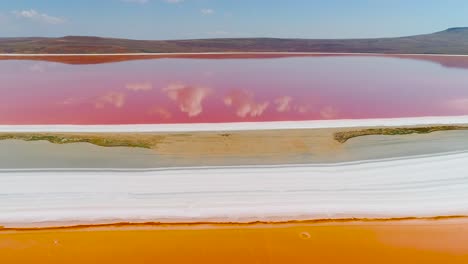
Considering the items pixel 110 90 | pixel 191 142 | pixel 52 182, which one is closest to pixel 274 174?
pixel 191 142

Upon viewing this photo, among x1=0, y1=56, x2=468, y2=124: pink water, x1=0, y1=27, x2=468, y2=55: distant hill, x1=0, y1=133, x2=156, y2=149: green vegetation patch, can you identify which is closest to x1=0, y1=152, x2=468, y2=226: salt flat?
x1=0, y1=133, x2=156, y2=149: green vegetation patch

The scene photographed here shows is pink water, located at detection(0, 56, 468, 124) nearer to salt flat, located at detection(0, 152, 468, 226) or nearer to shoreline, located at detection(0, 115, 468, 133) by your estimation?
shoreline, located at detection(0, 115, 468, 133)

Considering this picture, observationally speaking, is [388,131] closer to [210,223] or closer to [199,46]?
[210,223]

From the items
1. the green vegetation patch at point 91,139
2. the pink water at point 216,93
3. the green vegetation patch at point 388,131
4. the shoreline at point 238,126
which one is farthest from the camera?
the pink water at point 216,93

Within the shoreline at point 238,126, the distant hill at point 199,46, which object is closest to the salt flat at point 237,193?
the shoreline at point 238,126

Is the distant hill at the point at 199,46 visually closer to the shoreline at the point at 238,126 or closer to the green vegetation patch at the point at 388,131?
the shoreline at the point at 238,126

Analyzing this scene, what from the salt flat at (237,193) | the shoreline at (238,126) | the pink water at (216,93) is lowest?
the salt flat at (237,193)

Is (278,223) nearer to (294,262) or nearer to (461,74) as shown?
(294,262)
